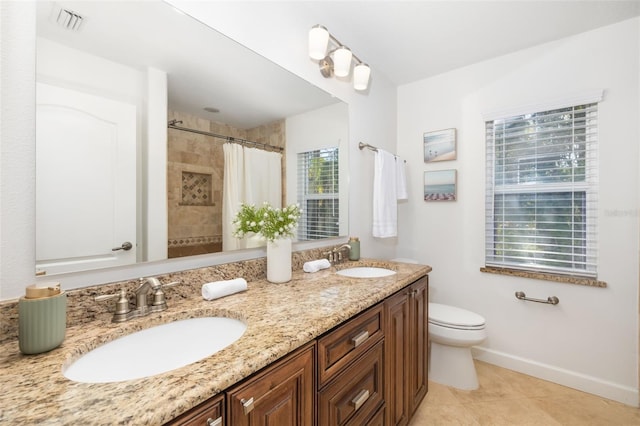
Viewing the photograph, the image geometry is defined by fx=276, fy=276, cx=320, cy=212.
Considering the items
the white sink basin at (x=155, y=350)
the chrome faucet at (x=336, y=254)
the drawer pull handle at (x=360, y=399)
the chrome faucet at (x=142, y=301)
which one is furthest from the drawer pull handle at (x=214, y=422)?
the chrome faucet at (x=336, y=254)

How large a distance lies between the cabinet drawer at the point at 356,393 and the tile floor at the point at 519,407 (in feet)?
2.41

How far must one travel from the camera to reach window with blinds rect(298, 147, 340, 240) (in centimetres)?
164

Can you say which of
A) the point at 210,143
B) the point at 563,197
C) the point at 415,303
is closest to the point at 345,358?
the point at 415,303

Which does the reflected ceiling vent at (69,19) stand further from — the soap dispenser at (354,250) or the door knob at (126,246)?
the soap dispenser at (354,250)

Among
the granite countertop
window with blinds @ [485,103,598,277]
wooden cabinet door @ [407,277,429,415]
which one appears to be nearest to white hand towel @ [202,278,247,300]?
the granite countertop

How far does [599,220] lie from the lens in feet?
6.06

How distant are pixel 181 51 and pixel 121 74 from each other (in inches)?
11.0

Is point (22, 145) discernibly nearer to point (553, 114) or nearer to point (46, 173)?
point (46, 173)

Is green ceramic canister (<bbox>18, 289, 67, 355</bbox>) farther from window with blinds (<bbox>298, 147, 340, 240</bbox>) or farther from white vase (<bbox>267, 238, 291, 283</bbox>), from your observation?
window with blinds (<bbox>298, 147, 340, 240</bbox>)

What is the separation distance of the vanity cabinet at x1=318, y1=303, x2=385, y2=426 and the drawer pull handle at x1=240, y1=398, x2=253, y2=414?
0.89 ft

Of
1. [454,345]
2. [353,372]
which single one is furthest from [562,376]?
[353,372]

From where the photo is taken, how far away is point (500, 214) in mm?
2248

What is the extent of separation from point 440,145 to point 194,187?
214 cm

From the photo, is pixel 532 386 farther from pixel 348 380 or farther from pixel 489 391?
pixel 348 380
